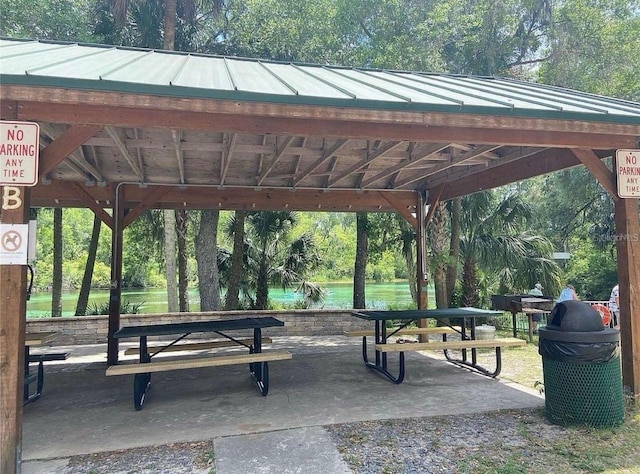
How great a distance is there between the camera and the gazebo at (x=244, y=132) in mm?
2979

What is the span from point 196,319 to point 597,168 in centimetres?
722

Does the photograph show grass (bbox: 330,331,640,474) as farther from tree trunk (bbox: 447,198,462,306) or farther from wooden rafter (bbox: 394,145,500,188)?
tree trunk (bbox: 447,198,462,306)

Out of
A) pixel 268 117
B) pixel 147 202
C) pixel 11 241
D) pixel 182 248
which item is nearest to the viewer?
pixel 11 241

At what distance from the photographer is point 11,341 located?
294 cm

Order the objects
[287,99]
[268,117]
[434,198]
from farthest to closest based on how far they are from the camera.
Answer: [434,198] → [268,117] → [287,99]

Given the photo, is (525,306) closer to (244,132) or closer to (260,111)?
(244,132)

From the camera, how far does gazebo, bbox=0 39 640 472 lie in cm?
298

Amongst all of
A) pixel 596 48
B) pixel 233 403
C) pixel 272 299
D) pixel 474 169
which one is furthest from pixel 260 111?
pixel 272 299

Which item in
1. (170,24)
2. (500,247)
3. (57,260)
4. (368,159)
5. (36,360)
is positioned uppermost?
(170,24)

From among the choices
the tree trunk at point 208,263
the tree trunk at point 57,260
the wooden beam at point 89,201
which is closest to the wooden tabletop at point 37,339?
the wooden beam at point 89,201

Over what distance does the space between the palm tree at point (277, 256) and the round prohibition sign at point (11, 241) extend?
8.97 metres

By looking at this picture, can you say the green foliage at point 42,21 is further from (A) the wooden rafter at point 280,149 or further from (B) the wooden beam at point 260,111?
(B) the wooden beam at point 260,111

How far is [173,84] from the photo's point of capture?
299cm

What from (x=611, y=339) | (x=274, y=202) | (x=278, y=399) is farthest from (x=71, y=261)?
(x=611, y=339)
